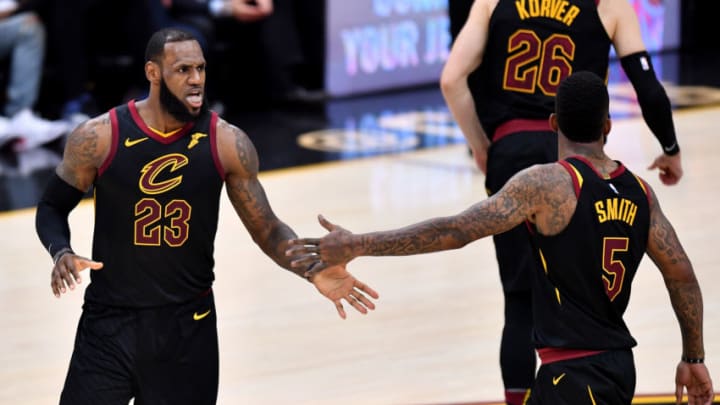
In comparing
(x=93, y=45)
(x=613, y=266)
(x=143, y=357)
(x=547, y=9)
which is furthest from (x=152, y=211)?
(x=93, y=45)

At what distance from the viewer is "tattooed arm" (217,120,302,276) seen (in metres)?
4.65

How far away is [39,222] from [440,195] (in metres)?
5.04

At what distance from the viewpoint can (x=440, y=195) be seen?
939cm

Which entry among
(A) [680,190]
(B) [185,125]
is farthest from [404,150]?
(B) [185,125]

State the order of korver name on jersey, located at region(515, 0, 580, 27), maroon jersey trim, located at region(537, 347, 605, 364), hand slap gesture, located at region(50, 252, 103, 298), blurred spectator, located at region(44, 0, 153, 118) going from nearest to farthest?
1. maroon jersey trim, located at region(537, 347, 605, 364)
2. hand slap gesture, located at region(50, 252, 103, 298)
3. korver name on jersey, located at region(515, 0, 580, 27)
4. blurred spectator, located at region(44, 0, 153, 118)

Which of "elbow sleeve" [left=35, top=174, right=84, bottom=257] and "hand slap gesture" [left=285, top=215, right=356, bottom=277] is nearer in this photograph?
"hand slap gesture" [left=285, top=215, right=356, bottom=277]

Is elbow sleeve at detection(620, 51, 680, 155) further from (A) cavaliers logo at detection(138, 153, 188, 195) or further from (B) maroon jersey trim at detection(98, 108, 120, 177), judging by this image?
(B) maroon jersey trim at detection(98, 108, 120, 177)

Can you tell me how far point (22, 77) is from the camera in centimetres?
1120

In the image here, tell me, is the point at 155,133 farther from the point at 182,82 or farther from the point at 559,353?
the point at 559,353

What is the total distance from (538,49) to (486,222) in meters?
1.47

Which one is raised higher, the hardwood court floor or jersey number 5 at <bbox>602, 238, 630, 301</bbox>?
jersey number 5 at <bbox>602, 238, 630, 301</bbox>

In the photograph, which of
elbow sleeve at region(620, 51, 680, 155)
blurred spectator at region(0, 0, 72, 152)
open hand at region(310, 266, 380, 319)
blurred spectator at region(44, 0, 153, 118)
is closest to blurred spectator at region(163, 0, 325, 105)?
blurred spectator at region(44, 0, 153, 118)

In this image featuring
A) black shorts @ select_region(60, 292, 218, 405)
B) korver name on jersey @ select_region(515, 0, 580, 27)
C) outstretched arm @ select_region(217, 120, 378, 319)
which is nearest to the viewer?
black shorts @ select_region(60, 292, 218, 405)

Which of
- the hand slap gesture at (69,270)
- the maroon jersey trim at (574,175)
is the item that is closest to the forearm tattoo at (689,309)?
the maroon jersey trim at (574,175)
